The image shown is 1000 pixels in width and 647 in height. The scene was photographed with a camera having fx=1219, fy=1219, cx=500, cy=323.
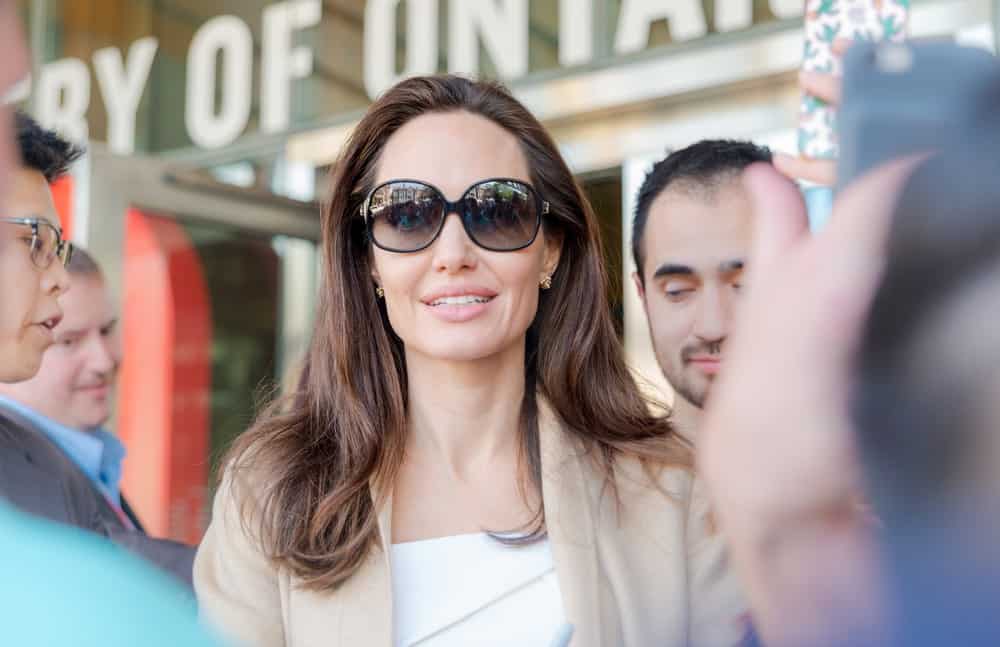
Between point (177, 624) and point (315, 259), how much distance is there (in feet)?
16.8

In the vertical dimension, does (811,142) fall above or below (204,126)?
below

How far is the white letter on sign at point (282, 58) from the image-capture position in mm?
6457

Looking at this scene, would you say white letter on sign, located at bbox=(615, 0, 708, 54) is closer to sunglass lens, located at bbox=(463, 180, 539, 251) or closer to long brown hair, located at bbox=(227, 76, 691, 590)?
long brown hair, located at bbox=(227, 76, 691, 590)

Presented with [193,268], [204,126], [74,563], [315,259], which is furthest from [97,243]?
[74,563]

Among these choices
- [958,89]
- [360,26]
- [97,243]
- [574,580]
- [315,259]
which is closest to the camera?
[958,89]

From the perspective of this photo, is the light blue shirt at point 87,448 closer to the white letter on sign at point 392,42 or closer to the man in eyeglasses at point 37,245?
the man in eyeglasses at point 37,245

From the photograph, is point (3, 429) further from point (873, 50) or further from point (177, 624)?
point (873, 50)

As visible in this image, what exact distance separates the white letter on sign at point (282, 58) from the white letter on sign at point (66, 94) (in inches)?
51.3

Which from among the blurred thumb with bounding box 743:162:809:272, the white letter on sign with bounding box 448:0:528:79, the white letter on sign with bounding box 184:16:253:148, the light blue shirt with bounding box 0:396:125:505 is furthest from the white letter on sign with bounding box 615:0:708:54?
the blurred thumb with bounding box 743:162:809:272

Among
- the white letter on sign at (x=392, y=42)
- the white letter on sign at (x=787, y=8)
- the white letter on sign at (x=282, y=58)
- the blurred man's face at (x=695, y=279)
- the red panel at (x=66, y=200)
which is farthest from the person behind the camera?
the white letter on sign at (x=282, y=58)

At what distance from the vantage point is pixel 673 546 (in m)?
2.01

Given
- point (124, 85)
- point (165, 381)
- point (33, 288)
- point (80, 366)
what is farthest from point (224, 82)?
point (33, 288)

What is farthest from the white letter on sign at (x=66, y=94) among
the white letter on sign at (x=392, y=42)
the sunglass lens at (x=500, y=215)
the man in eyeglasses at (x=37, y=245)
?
the sunglass lens at (x=500, y=215)

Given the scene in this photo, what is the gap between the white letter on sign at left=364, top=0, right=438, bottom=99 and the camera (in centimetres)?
596
